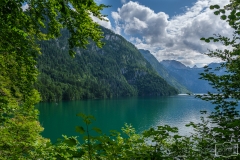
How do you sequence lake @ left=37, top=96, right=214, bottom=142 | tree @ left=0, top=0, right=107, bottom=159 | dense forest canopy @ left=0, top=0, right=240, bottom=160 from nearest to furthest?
1. dense forest canopy @ left=0, top=0, right=240, bottom=160
2. tree @ left=0, top=0, right=107, bottom=159
3. lake @ left=37, top=96, right=214, bottom=142

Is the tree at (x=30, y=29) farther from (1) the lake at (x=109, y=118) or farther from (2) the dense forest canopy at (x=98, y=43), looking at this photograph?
(1) the lake at (x=109, y=118)

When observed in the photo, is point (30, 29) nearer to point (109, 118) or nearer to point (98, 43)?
point (98, 43)

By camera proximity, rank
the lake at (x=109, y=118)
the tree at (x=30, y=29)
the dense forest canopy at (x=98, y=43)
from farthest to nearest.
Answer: the lake at (x=109, y=118) < the tree at (x=30, y=29) < the dense forest canopy at (x=98, y=43)

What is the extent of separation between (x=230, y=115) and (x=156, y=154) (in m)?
2.90

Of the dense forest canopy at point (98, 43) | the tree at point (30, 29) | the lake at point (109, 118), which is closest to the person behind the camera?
the dense forest canopy at point (98, 43)

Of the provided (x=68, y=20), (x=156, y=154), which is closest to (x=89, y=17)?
(x=68, y=20)

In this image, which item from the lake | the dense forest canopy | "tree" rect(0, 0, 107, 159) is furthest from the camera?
the lake

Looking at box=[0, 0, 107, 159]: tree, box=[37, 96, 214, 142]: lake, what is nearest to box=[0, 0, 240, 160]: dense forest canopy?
box=[0, 0, 107, 159]: tree

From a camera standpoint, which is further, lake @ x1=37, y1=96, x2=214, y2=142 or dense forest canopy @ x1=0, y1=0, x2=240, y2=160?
lake @ x1=37, y1=96, x2=214, y2=142

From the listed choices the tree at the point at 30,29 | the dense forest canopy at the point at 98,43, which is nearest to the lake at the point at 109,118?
the tree at the point at 30,29

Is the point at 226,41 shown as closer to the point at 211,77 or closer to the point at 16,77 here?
the point at 211,77

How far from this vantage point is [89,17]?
19.6 feet

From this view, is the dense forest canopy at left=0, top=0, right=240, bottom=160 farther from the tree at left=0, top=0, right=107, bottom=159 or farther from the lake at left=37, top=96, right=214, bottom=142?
the lake at left=37, top=96, right=214, bottom=142

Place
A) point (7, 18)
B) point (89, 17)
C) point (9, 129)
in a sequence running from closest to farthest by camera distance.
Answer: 1. point (7, 18)
2. point (89, 17)
3. point (9, 129)
